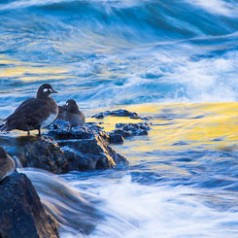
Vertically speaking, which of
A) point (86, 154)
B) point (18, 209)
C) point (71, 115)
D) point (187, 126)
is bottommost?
point (187, 126)

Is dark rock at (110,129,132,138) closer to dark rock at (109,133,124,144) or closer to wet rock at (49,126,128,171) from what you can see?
dark rock at (109,133,124,144)

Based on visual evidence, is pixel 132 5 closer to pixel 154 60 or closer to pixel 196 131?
pixel 154 60

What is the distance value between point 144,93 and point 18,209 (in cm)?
1483

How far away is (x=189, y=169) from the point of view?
33.4ft

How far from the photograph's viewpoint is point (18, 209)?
18.3ft

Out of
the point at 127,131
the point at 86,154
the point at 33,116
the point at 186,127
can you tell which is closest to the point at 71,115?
the point at 127,131

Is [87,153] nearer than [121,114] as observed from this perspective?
Yes

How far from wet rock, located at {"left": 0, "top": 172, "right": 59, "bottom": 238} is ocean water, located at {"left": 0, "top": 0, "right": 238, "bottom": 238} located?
989 mm

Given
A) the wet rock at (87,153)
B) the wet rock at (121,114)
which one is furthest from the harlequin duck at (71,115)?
the wet rock at (121,114)

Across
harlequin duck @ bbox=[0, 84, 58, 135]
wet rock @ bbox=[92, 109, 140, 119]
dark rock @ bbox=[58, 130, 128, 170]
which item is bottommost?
wet rock @ bbox=[92, 109, 140, 119]

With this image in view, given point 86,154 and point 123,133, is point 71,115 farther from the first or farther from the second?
point 86,154

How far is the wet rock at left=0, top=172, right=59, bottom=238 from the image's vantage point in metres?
5.52

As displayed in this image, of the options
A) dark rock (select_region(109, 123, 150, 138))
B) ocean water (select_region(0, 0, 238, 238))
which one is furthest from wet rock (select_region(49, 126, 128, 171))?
dark rock (select_region(109, 123, 150, 138))

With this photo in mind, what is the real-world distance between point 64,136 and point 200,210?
107 inches
